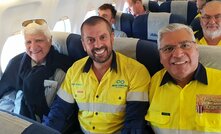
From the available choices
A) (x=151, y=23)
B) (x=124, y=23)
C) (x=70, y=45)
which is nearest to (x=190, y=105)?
(x=70, y=45)

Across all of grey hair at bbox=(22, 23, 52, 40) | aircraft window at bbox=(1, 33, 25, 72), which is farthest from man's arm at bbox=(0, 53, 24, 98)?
aircraft window at bbox=(1, 33, 25, 72)

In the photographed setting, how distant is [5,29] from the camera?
2.94 m

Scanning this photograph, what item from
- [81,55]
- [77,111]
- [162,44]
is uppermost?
[162,44]

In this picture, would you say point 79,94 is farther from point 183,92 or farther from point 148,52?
point 183,92

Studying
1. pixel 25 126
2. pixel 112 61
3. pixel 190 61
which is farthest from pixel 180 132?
pixel 25 126

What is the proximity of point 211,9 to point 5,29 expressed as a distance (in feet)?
6.13

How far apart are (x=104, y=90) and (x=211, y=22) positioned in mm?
1332

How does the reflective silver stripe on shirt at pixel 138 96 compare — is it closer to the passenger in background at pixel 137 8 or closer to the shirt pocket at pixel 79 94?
the shirt pocket at pixel 79 94

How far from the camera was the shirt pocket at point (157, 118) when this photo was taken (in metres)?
1.85

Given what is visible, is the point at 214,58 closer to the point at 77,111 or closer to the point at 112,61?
the point at 112,61

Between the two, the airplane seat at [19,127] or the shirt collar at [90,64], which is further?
the shirt collar at [90,64]

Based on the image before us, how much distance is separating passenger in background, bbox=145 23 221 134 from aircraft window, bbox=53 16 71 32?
2245 mm

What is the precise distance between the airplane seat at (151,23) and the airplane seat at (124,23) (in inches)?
18.5

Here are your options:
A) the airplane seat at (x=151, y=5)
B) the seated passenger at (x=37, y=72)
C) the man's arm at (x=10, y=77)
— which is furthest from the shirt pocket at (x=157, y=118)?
the airplane seat at (x=151, y=5)
